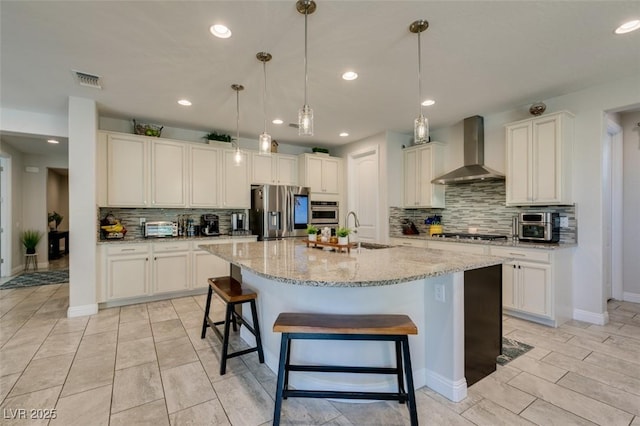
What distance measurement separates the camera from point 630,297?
398 centimetres

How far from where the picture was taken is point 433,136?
4852 millimetres

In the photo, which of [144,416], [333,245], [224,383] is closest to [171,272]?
[224,383]

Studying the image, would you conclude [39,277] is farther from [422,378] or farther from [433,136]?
[433,136]

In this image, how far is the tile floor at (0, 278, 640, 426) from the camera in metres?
1.75

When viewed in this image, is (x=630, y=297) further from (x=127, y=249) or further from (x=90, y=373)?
(x=127, y=249)

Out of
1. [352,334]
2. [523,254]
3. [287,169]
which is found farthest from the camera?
[287,169]

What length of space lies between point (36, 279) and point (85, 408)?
16.9ft

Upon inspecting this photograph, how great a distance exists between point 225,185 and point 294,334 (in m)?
3.70

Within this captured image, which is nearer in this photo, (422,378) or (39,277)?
(422,378)

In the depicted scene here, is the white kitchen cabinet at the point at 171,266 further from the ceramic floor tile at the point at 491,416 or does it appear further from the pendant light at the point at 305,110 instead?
the ceramic floor tile at the point at 491,416

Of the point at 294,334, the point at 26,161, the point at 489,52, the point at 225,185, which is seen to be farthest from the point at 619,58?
the point at 26,161

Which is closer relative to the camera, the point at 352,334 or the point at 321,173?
the point at 352,334

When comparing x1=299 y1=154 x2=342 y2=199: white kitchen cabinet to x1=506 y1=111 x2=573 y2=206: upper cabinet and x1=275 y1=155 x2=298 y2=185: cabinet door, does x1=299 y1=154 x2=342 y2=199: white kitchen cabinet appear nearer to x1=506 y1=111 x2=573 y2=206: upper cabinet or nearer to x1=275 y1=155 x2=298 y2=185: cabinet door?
x1=275 y1=155 x2=298 y2=185: cabinet door

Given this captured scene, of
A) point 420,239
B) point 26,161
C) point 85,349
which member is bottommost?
point 85,349
